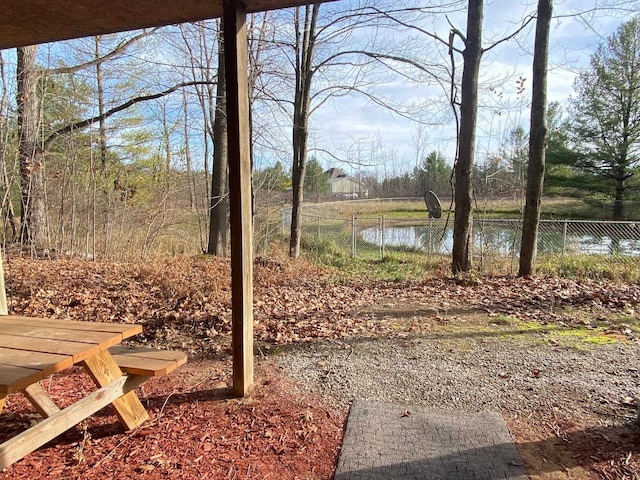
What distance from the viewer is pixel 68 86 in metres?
8.02

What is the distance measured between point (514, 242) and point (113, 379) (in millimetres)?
7819

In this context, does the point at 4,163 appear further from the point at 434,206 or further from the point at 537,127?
the point at 434,206

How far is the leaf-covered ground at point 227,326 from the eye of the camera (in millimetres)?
1805

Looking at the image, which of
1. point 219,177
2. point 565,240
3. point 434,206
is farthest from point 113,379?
point 565,240

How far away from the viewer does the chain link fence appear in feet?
24.2

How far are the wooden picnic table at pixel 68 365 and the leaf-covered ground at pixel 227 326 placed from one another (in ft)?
0.80

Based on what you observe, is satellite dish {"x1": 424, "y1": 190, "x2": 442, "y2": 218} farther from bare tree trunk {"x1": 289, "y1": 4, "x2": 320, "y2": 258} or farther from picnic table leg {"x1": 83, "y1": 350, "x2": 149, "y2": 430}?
picnic table leg {"x1": 83, "y1": 350, "x2": 149, "y2": 430}

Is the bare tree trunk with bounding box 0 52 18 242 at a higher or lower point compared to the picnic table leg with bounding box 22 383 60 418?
higher

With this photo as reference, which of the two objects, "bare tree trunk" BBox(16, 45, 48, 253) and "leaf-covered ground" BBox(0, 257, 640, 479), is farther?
"bare tree trunk" BBox(16, 45, 48, 253)

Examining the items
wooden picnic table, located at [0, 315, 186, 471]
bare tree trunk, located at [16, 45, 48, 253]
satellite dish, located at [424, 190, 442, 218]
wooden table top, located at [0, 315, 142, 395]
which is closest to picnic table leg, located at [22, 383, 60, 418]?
wooden picnic table, located at [0, 315, 186, 471]

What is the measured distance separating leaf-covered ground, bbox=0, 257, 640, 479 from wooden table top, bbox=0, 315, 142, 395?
59 cm

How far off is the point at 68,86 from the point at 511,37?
9.16 m

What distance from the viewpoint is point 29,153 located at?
20.4 feet

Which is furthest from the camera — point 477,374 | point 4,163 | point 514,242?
point 514,242
